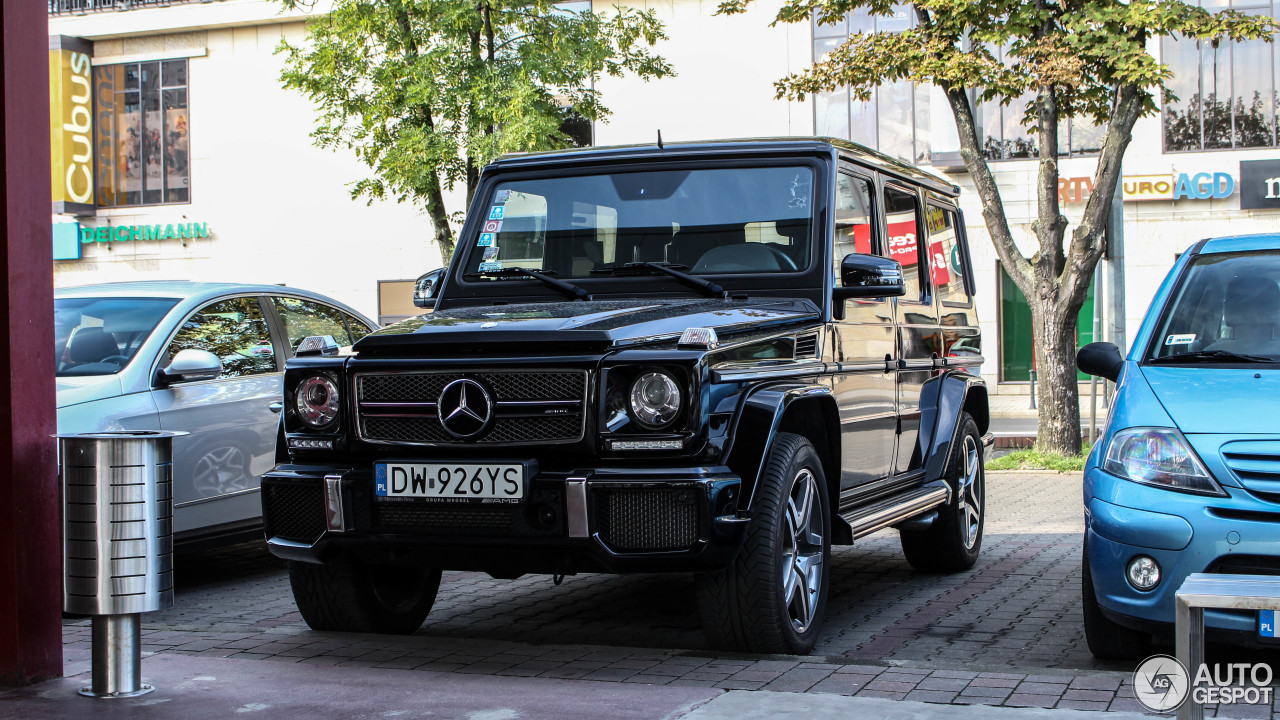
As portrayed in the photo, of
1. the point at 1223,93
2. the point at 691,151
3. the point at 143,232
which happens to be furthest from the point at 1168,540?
the point at 143,232

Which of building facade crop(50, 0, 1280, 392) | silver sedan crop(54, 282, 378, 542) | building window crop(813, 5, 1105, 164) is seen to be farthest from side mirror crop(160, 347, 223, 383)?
building window crop(813, 5, 1105, 164)

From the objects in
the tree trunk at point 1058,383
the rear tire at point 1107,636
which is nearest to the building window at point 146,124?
the tree trunk at point 1058,383

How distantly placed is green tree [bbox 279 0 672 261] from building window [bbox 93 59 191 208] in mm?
11805

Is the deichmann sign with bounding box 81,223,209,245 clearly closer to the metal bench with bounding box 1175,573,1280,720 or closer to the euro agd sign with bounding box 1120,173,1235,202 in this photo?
the euro agd sign with bounding box 1120,173,1235,202

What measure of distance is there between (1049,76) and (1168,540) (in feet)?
34.9

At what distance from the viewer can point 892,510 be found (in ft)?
20.5

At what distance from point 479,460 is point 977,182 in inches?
487

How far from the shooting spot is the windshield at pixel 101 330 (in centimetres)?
700

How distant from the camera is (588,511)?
4.59 metres

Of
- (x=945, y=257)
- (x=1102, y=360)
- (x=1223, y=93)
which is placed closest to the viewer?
(x=1102, y=360)

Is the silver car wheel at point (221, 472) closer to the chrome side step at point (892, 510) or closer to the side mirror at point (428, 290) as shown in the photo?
the side mirror at point (428, 290)

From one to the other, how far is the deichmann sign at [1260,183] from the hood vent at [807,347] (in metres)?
22.1

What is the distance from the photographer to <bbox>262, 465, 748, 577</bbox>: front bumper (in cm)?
457

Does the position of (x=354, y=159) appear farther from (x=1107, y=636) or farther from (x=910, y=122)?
(x=1107, y=636)
